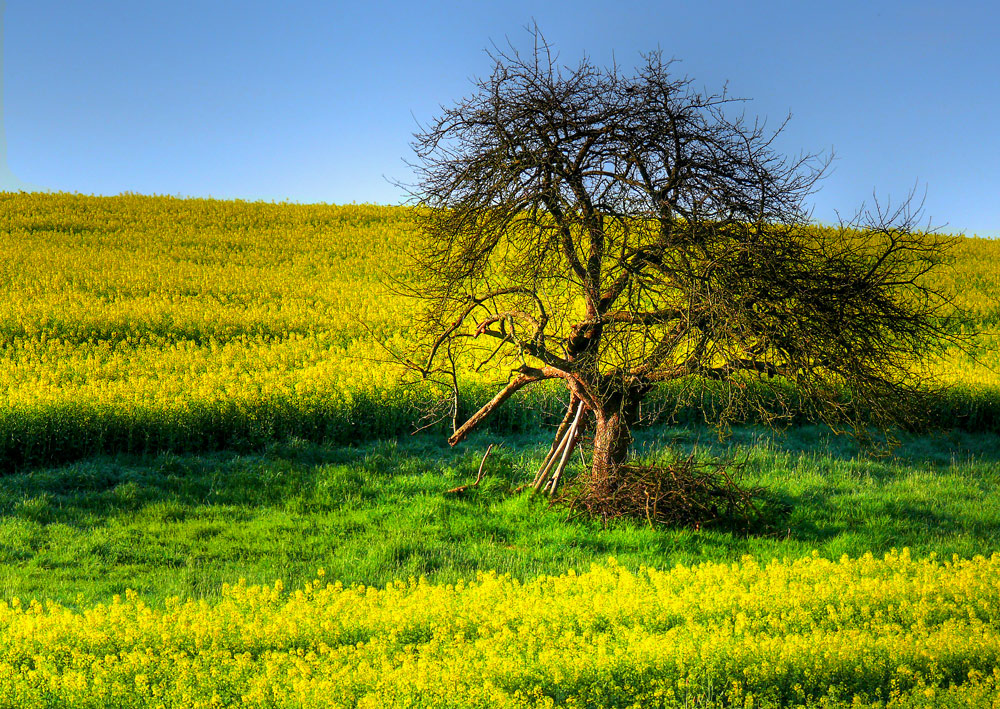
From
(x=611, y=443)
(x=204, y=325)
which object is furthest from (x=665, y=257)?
(x=204, y=325)

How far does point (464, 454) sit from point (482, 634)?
24.5 ft

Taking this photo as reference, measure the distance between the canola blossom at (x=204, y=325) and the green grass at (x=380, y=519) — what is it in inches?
30.1

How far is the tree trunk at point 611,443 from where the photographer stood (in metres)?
10.2

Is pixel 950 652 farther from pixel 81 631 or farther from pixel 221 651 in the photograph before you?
pixel 81 631

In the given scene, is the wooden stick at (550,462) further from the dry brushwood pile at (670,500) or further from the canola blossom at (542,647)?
the canola blossom at (542,647)

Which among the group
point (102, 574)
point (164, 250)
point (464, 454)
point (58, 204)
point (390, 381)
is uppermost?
point (58, 204)

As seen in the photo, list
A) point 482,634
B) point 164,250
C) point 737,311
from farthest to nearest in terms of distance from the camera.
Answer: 1. point 164,250
2. point 737,311
3. point 482,634

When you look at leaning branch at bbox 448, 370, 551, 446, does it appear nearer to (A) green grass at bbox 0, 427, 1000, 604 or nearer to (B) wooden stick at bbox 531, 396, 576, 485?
(B) wooden stick at bbox 531, 396, 576, 485

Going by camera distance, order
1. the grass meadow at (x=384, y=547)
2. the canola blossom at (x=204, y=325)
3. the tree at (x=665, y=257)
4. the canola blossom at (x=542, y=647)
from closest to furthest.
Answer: the canola blossom at (x=542, y=647) < the grass meadow at (x=384, y=547) < the tree at (x=665, y=257) < the canola blossom at (x=204, y=325)

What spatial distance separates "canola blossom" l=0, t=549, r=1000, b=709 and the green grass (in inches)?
81.4

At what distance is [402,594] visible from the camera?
7312 millimetres

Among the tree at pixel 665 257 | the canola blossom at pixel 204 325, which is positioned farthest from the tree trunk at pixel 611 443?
the canola blossom at pixel 204 325

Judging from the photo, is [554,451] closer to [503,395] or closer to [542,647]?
[503,395]

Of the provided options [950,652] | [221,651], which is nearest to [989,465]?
[950,652]
